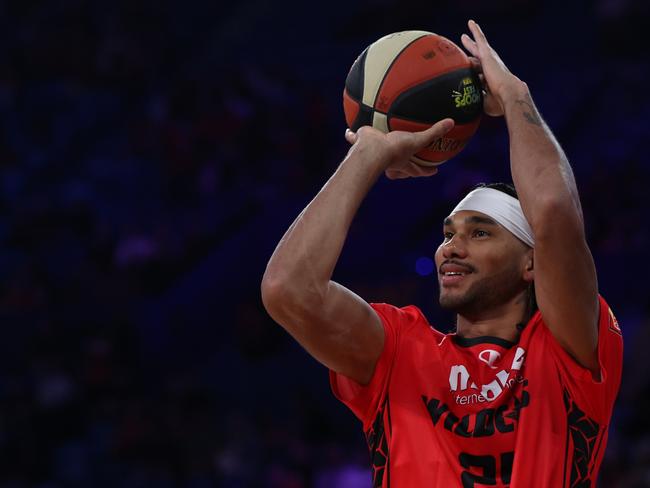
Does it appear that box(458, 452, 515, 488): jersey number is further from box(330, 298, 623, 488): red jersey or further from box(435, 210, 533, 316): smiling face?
box(435, 210, 533, 316): smiling face

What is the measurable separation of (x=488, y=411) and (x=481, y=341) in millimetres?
337

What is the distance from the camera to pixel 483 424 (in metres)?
3.14

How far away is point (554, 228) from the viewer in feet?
9.71

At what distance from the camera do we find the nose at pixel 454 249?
3490 mm

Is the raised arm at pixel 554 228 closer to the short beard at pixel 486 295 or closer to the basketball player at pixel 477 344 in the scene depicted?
the basketball player at pixel 477 344

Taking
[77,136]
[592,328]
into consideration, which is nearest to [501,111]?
[592,328]

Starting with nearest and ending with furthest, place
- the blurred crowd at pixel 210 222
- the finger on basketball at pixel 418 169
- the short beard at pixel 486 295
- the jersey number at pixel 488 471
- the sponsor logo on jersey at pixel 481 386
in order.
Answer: the jersey number at pixel 488 471
the sponsor logo on jersey at pixel 481 386
the finger on basketball at pixel 418 169
the short beard at pixel 486 295
the blurred crowd at pixel 210 222

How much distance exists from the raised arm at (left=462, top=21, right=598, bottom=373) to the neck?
1.09 feet

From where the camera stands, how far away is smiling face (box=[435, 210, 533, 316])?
3461 millimetres

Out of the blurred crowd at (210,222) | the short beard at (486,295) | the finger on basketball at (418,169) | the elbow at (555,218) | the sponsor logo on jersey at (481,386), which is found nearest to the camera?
the elbow at (555,218)

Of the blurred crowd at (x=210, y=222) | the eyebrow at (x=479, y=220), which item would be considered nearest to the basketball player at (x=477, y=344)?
the eyebrow at (x=479, y=220)

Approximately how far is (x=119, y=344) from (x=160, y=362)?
1.52 feet

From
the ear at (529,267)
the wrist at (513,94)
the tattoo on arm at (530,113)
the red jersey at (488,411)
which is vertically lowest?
the red jersey at (488,411)

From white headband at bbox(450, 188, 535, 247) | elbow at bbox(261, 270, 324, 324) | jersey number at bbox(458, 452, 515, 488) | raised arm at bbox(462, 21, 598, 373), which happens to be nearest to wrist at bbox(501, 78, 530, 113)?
raised arm at bbox(462, 21, 598, 373)
